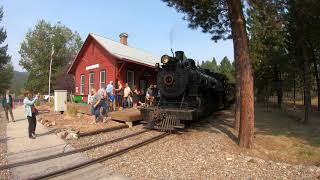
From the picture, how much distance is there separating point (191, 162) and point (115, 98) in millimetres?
12481

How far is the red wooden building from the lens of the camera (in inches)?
861

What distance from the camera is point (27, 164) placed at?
26.2 ft

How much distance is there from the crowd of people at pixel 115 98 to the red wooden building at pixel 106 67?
1.04m

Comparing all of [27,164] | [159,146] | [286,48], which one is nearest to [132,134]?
[159,146]

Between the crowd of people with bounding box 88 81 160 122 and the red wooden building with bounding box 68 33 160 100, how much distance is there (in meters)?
1.04

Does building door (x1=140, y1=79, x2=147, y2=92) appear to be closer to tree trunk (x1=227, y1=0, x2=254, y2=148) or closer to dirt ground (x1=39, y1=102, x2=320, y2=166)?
dirt ground (x1=39, y1=102, x2=320, y2=166)

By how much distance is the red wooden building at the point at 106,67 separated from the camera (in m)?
21.9

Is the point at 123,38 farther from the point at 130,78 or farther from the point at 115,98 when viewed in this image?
the point at 115,98

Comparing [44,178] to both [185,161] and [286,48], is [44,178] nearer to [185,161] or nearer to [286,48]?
[185,161]

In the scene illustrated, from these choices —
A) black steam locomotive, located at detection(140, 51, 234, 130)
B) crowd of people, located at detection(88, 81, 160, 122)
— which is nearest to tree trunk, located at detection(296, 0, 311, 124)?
black steam locomotive, located at detection(140, 51, 234, 130)

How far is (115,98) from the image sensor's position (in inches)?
812

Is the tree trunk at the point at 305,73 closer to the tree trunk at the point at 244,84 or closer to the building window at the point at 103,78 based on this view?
the tree trunk at the point at 244,84

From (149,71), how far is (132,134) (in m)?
12.7

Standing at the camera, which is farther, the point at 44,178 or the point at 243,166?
the point at 243,166
